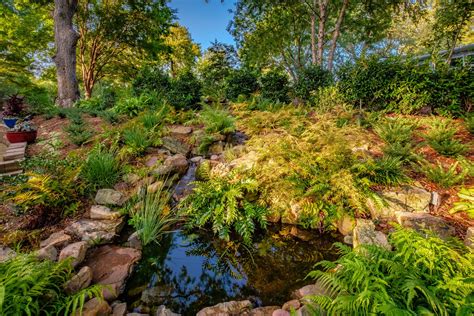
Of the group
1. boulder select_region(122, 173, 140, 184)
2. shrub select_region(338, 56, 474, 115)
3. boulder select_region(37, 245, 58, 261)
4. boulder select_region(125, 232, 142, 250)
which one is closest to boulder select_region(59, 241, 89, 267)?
boulder select_region(37, 245, 58, 261)

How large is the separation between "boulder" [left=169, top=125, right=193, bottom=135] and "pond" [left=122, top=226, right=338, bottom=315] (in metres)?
2.98

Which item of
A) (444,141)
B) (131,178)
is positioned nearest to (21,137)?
(131,178)

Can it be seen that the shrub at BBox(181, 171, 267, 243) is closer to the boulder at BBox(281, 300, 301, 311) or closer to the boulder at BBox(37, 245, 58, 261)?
the boulder at BBox(281, 300, 301, 311)

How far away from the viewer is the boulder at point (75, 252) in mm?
2498

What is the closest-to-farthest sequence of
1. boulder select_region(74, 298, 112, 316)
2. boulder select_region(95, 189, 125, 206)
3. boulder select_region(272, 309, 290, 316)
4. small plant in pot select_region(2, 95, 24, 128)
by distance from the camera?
boulder select_region(74, 298, 112, 316)
boulder select_region(272, 309, 290, 316)
boulder select_region(95, 189, 125, 206)
small plant in pot select_region(2, 95, 24, 128)

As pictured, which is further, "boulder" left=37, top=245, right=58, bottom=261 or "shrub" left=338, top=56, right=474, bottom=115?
"shrub" left=338, top=56, right=474, bottom=115

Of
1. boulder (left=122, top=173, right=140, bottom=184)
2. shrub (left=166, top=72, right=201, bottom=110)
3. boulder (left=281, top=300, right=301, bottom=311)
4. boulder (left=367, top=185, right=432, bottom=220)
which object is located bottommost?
boulder (left=281, top=300, right=301, bottom=311)

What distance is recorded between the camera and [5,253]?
2451mm

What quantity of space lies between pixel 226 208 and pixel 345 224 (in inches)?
67.7

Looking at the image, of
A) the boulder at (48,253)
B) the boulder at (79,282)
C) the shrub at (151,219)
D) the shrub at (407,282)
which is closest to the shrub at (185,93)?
the shrub at (151,219)

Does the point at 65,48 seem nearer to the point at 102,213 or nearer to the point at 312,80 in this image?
the point at 102,213

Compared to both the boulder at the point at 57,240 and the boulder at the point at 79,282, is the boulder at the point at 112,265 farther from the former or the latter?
the boulder at the point at 57,240

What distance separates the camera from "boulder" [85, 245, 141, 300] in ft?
7.90

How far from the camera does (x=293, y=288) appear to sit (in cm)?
251
